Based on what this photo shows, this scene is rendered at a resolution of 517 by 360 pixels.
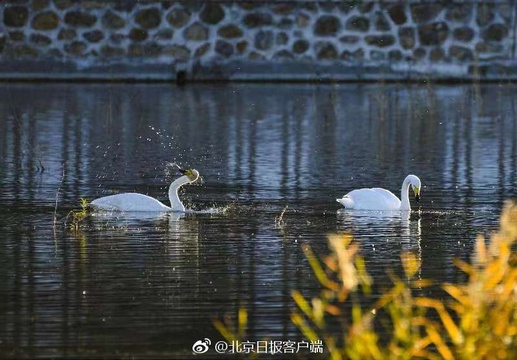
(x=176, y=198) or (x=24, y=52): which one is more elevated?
(x=24, y=52)

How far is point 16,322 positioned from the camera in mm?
8039

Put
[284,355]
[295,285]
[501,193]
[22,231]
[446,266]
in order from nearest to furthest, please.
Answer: [284,355]
[295,285]
[446,266]
[22,231]
[501,193]

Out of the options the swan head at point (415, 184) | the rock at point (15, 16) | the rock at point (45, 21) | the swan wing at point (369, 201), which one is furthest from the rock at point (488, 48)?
the swan wing at point (369, 201)

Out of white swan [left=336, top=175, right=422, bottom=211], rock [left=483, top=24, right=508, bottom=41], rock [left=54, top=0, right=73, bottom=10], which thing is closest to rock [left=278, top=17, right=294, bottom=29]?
rock [left=483, top=24, right=508, bottom=41]

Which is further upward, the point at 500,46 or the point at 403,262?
the point at 500,46

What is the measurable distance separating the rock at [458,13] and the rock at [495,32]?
0.42 metres

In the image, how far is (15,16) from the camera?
95.9 feet

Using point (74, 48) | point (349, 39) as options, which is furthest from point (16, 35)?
point (349, 39)

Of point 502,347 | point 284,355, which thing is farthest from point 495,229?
point 502,347

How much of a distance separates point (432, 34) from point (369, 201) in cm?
1748

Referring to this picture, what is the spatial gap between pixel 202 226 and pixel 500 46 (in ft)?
61.5

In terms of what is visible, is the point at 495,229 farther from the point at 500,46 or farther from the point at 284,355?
the point at 500,46

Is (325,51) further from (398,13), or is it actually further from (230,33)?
(230,33)

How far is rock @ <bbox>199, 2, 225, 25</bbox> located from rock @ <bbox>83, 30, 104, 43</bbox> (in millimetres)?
1864
